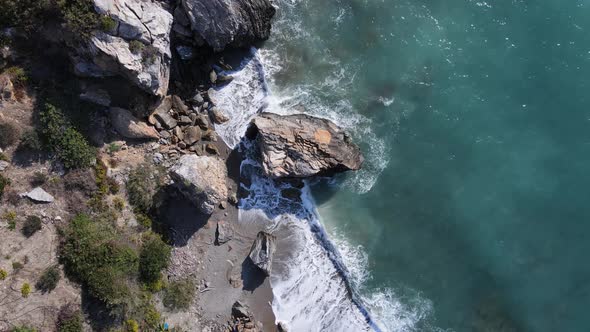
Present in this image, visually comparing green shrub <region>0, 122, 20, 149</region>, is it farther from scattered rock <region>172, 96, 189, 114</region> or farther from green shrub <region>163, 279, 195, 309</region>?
green shrub <region>163, 279, 195, 309</region>

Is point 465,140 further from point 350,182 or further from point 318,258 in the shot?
point 318,258

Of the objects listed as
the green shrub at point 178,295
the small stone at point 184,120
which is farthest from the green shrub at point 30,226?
the small stone at point 184,120

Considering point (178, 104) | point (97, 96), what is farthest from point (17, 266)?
point (178, 104)

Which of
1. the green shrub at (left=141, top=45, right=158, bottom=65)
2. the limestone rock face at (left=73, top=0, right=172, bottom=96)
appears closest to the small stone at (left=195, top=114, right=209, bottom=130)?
the limestone rock face at (left=73, top=0, right=172, bottom=96)

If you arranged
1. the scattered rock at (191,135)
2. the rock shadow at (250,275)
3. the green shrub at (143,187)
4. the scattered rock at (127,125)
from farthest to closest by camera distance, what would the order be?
the scattered rock at (191,135) → the rock shadow at (250,275) → the scattered rock at (127,125) → the green shrub at (143,187)

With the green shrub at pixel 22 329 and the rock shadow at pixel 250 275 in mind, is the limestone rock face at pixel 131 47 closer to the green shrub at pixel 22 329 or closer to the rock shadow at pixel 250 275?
the rock shadow at pixel 250 275

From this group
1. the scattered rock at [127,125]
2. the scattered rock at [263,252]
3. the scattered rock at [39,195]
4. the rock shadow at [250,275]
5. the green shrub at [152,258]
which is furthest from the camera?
the rock shadow at [250,275]
